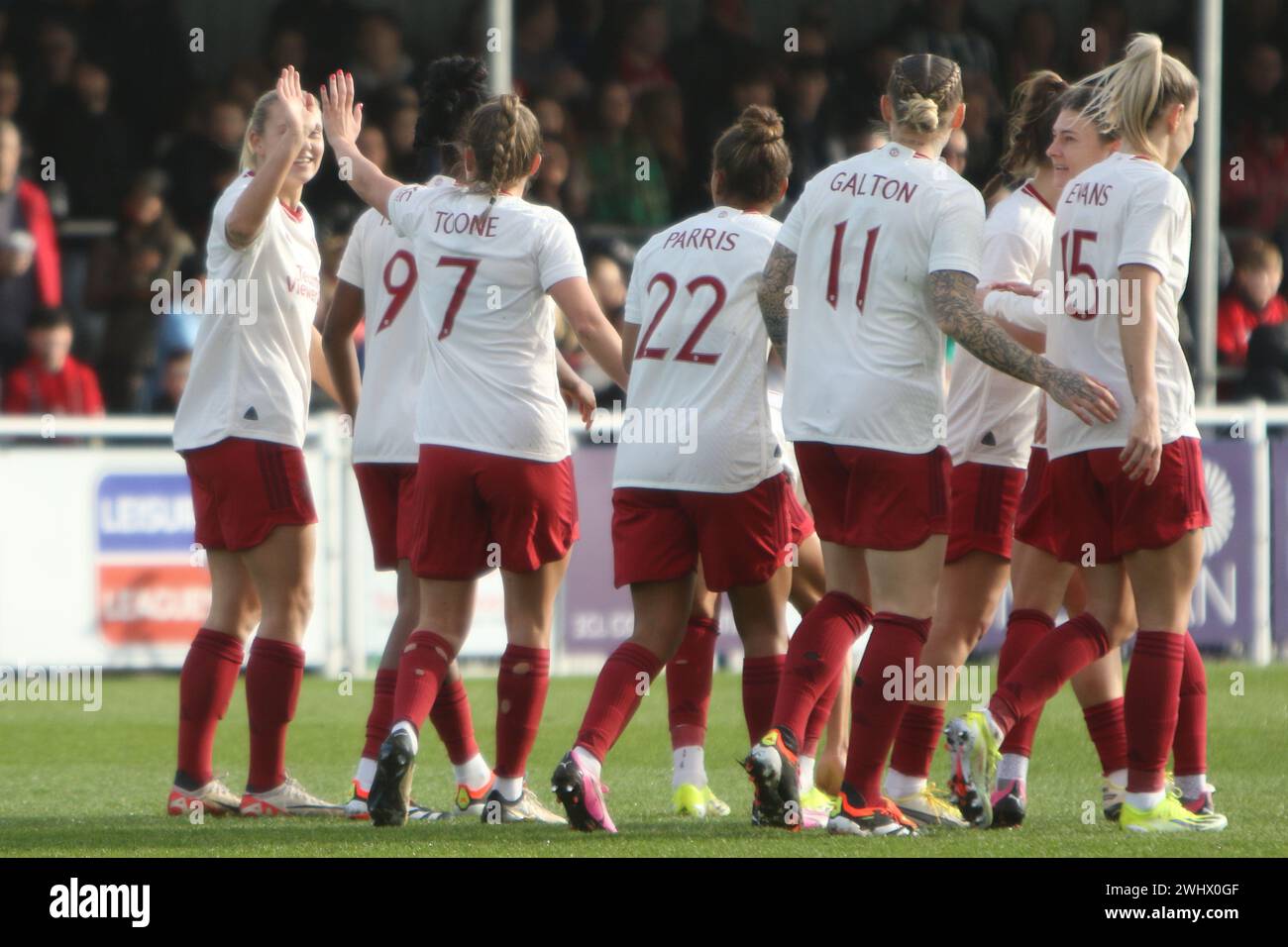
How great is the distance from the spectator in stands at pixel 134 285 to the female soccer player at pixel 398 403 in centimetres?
669

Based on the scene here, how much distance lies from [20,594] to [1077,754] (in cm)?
551

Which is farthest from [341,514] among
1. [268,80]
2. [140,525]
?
[268,80]

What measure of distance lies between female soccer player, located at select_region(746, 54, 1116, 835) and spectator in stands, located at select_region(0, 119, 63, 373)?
7.99 meters

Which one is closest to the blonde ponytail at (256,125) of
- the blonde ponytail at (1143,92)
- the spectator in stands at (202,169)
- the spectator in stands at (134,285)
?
the blonde ponytail at (1143,92)

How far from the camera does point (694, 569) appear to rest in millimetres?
6047

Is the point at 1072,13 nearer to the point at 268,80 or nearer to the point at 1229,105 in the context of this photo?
the point at 1229,105

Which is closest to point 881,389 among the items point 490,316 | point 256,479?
point 490,316

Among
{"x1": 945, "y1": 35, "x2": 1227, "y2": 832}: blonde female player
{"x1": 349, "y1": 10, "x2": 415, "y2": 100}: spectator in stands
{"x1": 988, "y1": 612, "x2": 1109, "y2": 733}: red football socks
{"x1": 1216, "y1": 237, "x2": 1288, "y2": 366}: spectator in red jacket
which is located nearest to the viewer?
{"x1": 945, "y1": 35, "x2": 1227, "y2": 832}: blonde female player

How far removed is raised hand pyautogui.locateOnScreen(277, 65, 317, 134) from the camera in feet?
20.2

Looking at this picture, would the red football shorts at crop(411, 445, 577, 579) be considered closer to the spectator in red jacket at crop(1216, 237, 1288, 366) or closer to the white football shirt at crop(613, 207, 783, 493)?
the white football shirt at crop(613, 207, 783, 493)

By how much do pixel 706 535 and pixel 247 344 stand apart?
1.57 metres

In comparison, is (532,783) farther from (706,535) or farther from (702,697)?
(706,535)

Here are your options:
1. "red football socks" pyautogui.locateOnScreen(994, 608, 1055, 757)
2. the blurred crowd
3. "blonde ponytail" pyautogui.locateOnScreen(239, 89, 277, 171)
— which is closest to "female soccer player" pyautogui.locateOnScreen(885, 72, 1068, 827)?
"red football socks" pyautogui.locateOnScreen(994, 608, 1055, 757)

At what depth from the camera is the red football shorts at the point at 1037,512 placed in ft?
19.5
